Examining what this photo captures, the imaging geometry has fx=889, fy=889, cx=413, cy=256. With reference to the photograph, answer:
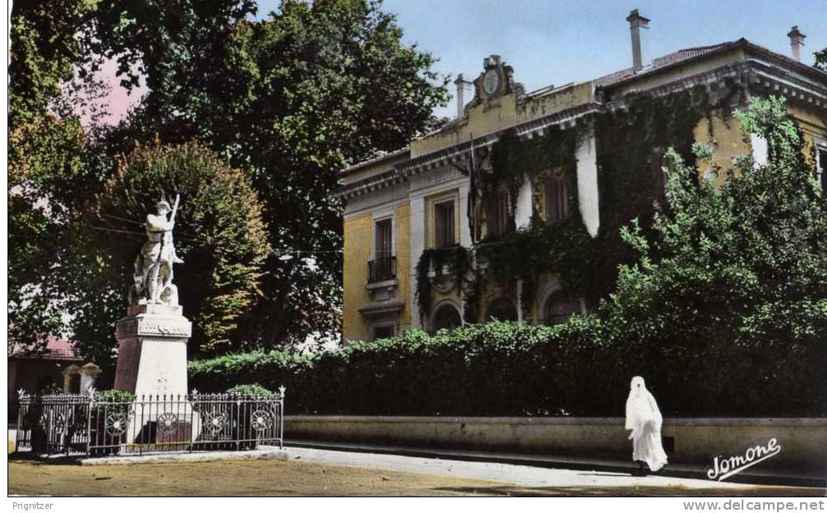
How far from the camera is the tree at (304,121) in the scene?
22938mm

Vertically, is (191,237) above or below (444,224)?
below

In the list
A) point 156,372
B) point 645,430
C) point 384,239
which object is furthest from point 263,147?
point 645,430

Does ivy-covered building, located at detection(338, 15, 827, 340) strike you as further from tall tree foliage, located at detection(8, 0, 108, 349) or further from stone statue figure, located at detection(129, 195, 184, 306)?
tall tree foliage, located at detection(8, 0, 108, 349)

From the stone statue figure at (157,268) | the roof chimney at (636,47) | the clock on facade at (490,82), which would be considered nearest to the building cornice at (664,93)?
the roof chimney at (636,47)

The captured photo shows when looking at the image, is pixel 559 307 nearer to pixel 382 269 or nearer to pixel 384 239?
pixel 382 269

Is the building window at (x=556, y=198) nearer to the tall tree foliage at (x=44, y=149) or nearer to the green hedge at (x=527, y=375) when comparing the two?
the green hedge at (x=527, y=375)

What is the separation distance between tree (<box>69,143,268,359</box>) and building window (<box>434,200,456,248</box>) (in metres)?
5.11

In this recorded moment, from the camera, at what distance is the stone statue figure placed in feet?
49.6

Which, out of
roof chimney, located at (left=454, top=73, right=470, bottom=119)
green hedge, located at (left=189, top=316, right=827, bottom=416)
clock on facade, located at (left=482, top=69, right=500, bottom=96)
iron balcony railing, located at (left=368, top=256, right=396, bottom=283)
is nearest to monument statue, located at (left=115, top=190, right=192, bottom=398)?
green hedge, located at (left=189, top=316, right=827, bottom=416)

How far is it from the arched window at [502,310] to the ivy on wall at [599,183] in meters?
0.36

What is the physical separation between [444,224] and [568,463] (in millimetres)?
12489

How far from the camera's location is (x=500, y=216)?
23500 mm
